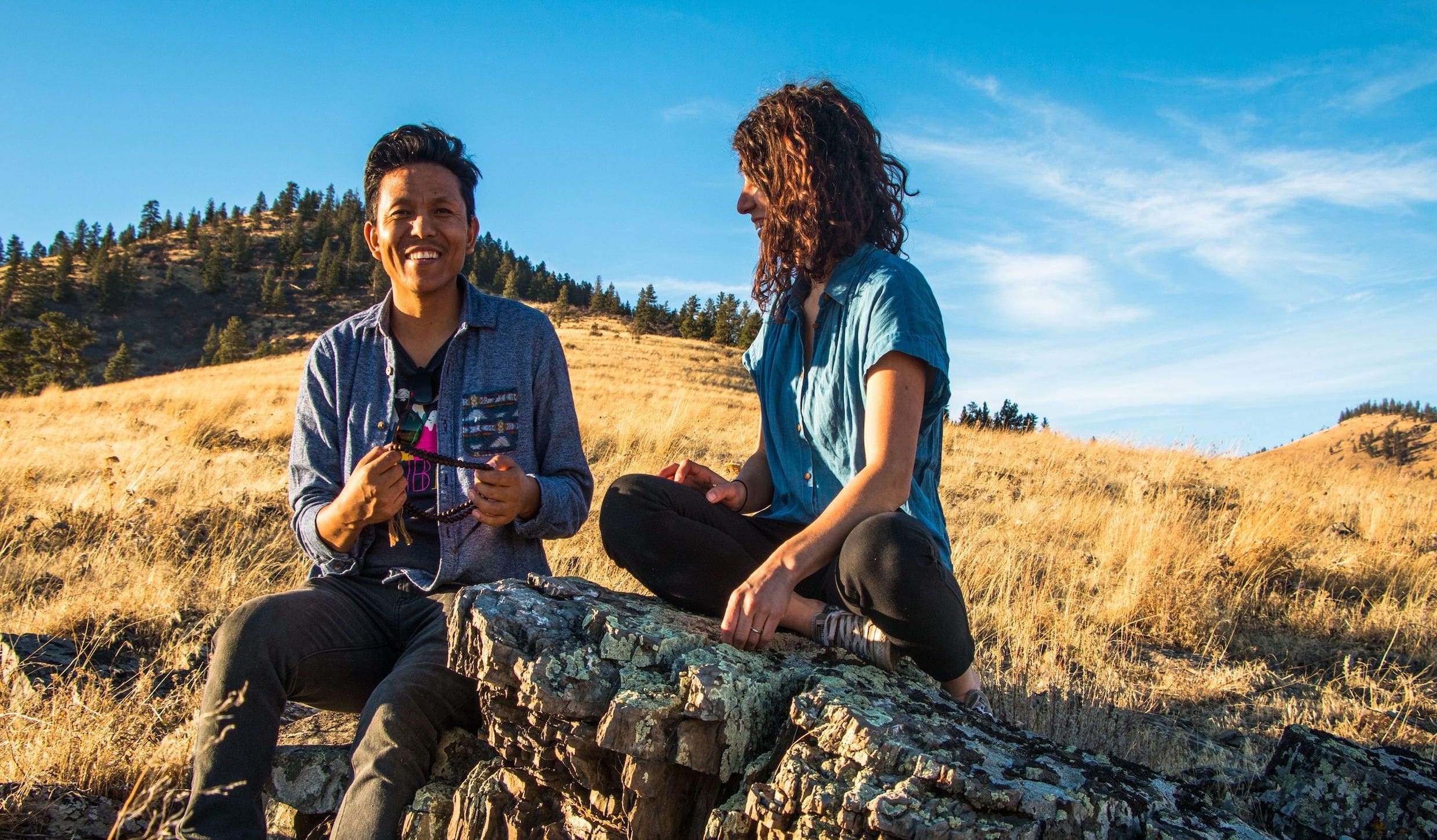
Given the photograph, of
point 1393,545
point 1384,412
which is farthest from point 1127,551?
point 1384,412

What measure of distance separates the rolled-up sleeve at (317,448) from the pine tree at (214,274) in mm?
92907

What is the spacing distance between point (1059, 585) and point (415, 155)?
3.98m

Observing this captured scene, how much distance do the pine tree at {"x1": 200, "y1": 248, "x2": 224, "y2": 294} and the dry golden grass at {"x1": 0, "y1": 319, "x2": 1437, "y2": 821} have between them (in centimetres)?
8516

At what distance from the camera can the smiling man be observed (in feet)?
6.72

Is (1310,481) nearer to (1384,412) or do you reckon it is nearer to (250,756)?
(250,756)

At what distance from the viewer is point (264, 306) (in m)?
79.4

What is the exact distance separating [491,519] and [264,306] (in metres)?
88.5

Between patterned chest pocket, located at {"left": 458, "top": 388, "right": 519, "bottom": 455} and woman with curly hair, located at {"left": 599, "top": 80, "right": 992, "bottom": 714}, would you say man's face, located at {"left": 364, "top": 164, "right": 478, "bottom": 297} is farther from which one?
woman with curly hair, located at {"left": 599, "top": 80, "right": 992, "bottom": 714}

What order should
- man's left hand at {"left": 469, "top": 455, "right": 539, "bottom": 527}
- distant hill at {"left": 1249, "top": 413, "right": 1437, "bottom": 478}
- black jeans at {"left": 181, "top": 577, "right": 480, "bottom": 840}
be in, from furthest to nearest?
distant hill at {"left": 1249, "top": 413, "right": 1437, "bottom": 478}, man's left hand at {"left": 469, "top": 455, "right": 539, "bottom": 527}, black jeans at {"left": 181, "top": 577, "right": 480, "bottom": 840}

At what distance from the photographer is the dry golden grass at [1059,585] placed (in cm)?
303

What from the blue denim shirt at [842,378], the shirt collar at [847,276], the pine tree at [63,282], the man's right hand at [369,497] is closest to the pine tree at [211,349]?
the pine tree at [63,282]

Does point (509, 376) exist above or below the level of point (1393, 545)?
above

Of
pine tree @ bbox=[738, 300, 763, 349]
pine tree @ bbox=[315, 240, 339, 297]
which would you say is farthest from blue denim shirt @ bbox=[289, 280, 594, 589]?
pine tree @ bbox=[315, 240, 339, 297]

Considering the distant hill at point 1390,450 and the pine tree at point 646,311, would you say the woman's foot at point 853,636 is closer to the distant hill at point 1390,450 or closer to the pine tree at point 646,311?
the distant hill at point 1390,450
